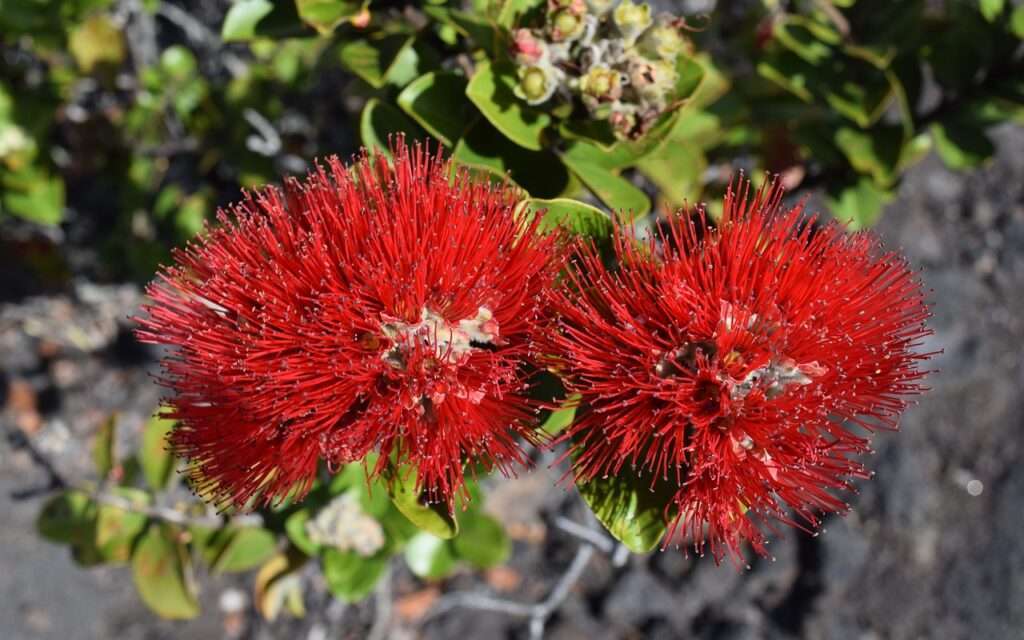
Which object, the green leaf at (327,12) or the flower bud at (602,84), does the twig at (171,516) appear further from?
the flower bud at (602,84)

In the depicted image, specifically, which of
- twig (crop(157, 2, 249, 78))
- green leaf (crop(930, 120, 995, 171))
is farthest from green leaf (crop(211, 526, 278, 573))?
green leaf (crop(930, 120, 995, 171))

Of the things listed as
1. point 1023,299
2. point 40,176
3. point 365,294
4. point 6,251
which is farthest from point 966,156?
point 6,251

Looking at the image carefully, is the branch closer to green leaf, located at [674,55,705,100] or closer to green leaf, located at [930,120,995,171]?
green leaf, located at [674,55,705,100]

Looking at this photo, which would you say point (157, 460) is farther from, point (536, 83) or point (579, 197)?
point (536, 83)

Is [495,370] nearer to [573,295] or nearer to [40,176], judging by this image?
[573,295]

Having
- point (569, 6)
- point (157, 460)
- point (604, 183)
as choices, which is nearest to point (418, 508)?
point (604, 183)

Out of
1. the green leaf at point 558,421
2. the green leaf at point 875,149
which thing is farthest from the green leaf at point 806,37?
the green leaf at point 558,421
